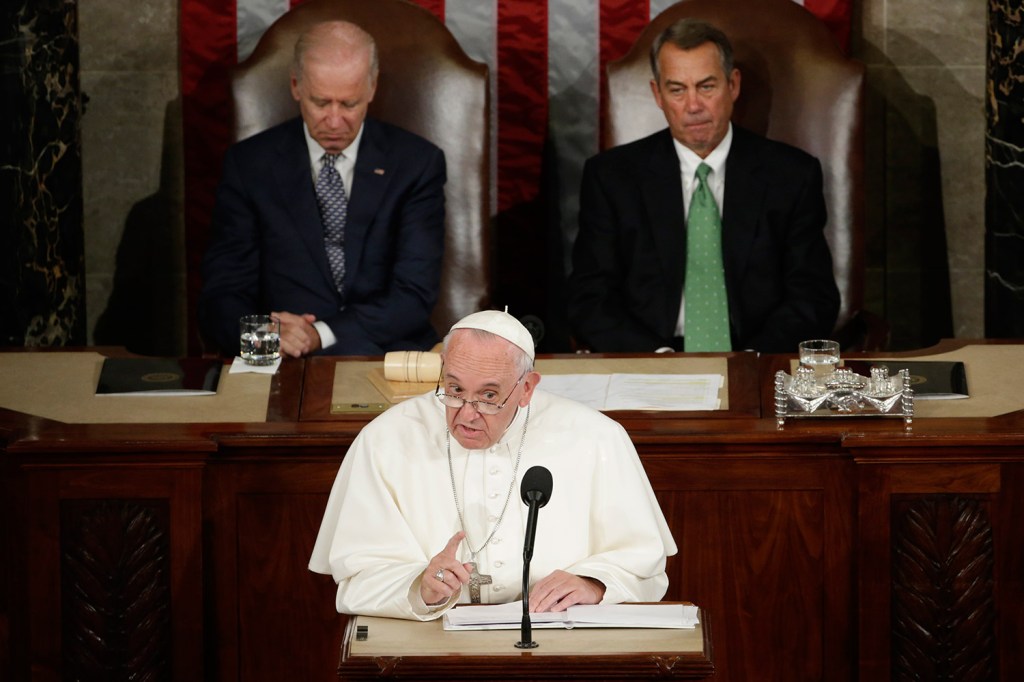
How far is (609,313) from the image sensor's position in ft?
17.6

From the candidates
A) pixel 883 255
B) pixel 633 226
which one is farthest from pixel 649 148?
pixel 883 255

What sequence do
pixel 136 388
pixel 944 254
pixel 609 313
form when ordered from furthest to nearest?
pixel 944 254
pixel 609 313
pixel 136 388

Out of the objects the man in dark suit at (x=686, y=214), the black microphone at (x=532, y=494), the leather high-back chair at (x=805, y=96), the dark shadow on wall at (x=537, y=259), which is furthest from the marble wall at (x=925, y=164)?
the black microphone at (x=532, y=494)

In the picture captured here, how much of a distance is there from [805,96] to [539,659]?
335 centimetres

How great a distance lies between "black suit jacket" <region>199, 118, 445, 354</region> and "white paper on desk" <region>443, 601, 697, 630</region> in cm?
247

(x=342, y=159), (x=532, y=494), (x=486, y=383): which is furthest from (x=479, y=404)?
(x=342, y=159)

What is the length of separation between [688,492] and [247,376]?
4.06ft

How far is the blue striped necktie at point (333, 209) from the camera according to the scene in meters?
5.53

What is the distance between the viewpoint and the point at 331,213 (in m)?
5.54

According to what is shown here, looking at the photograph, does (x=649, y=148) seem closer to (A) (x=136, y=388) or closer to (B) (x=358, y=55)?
(B) (x=358, y=55)

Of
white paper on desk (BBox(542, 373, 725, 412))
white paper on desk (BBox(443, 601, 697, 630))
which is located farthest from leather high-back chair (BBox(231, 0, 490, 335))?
white paper on desk (BBox(443, 601, 697, 630))

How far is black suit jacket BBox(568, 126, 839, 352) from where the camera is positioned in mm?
5453

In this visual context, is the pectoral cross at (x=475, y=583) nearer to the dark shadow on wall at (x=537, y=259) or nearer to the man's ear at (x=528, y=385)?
the man's ear at (x=528, y=385)

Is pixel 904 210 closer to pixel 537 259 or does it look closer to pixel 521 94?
pixel 537 259
